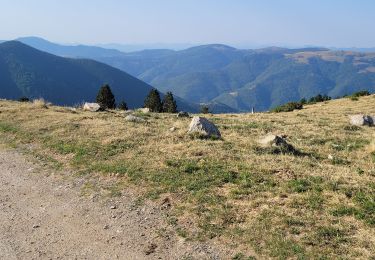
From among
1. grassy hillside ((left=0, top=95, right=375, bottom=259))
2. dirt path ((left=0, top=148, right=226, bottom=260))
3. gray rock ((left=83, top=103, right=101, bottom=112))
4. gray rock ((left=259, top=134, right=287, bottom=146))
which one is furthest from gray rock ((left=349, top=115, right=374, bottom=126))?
dirt path ((left=0, top=148, right=226, bottom=260))

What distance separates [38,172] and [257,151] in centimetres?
927

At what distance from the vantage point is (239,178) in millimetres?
15188

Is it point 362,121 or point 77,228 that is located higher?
point 77,228

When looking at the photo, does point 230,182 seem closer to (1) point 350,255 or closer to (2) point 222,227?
(2) point 222,227

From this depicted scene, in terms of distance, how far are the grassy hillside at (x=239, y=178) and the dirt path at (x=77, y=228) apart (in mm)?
632

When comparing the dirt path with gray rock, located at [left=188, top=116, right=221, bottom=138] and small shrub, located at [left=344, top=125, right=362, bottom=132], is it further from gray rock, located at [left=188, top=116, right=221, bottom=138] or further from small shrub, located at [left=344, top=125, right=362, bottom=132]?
small shrub, located at [left=344, top=125, right=362, bottom=132]

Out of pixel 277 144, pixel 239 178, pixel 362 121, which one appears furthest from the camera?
pixel 362 121

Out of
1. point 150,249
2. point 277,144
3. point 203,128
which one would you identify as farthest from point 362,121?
point 150,249

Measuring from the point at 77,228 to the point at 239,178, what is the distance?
5.81 m

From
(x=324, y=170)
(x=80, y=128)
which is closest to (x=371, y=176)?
(x=324, y=170)

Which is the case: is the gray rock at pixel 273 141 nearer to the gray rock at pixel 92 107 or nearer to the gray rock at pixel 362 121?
the gray rock at pixel 362 121

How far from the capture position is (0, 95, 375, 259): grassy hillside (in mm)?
11102

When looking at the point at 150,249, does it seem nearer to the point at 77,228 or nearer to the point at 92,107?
the point at 77,228

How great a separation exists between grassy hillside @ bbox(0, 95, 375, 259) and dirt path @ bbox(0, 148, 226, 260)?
0.63 m
